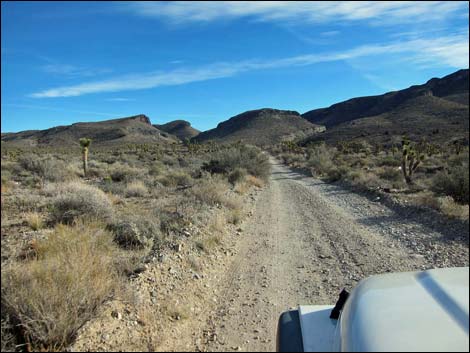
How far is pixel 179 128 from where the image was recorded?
564 ft

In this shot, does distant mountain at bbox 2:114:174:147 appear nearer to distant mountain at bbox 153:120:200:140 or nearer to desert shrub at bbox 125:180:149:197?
distant mountain at bbox 153:120:200:140

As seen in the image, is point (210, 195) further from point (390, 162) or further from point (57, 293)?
point (390, 162)

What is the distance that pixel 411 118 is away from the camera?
61781 millimetres

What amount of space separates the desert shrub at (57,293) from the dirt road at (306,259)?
4.31ft

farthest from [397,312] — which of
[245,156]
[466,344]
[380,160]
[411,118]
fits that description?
[411,118]

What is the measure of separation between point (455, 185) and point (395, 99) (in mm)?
82643

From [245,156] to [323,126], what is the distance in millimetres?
98204

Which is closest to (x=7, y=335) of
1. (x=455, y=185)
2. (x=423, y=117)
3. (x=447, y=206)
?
(x=447, y=206)

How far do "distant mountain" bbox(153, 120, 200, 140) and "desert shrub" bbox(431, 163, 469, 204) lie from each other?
150362 millimetres

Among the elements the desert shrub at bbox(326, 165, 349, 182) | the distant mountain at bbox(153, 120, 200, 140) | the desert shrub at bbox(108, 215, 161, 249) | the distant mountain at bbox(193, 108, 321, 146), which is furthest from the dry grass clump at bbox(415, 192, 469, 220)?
the distant mountain at bbox(153, 120, 200, 140)

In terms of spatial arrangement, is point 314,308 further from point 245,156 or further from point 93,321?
point 245,156

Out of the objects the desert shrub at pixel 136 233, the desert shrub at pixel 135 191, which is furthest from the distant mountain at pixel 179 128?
the desert shrub at pixel 136 233

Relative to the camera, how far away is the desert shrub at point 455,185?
40.8 feet

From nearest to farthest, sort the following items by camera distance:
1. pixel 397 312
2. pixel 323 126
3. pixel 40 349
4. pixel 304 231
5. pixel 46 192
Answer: pixel 397 312 < pixel 40 349 < pixel 304 231 < pixel 46 192 < pixel 323 126
